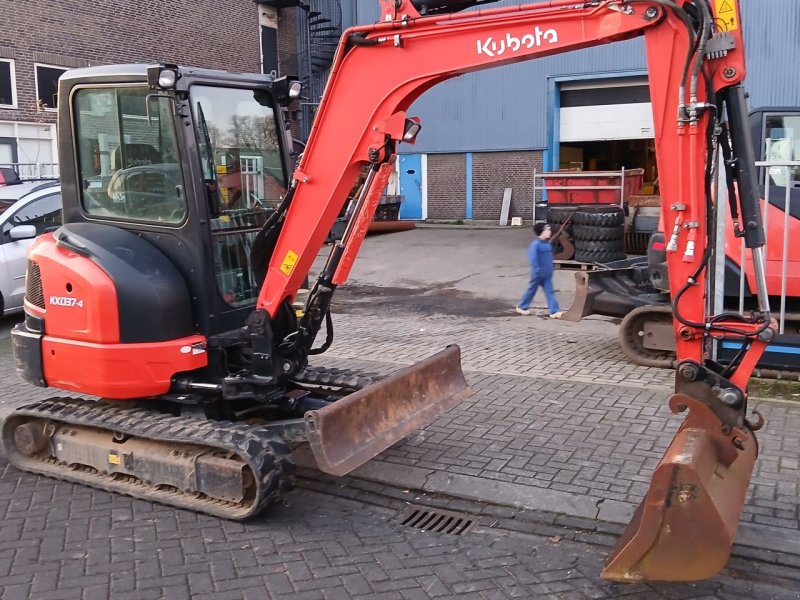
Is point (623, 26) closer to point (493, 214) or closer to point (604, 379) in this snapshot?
point (604, 379)

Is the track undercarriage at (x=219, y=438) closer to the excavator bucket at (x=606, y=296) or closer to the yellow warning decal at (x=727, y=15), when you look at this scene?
the yellow warning decal at (x=727, y=15)

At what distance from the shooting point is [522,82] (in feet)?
76.7

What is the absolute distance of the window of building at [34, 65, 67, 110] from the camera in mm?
19047

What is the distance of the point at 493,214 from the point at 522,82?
4.20 metres

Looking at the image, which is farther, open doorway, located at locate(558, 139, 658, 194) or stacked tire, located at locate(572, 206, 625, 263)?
open doorway, located at locate(558, 139, 658, 194)

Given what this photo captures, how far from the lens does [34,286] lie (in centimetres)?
523

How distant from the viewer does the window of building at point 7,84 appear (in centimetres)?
1828

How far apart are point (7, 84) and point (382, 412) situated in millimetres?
17347

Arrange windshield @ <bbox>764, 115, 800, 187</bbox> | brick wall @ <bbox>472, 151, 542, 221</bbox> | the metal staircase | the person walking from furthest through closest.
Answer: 1. the metal staircase
2. brick wall @ <bbox>472, 151, 542, 221</bbox>
3. the person walking
4. windshield @ <bbox>764, 115, 800, 187</bbox>

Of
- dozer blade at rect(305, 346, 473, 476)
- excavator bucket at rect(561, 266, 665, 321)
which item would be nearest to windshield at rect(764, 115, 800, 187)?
excavator bucket at rect(561, 266, 665, 321)

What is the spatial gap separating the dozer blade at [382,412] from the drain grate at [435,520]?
440mm

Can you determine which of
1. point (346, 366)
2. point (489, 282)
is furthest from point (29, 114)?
point (346, 366)

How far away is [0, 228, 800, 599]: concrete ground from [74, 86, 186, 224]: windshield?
6.24ft

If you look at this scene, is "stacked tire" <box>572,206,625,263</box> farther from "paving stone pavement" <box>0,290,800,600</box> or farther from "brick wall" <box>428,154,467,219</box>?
"brick wall" <box>428,154,467,219</box>
